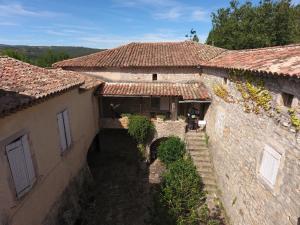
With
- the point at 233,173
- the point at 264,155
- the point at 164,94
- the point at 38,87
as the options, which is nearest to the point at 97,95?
the point at 164,94

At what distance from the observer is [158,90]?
14.7 meters

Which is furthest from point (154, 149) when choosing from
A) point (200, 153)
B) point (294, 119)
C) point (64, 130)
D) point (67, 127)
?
point (294, 119)

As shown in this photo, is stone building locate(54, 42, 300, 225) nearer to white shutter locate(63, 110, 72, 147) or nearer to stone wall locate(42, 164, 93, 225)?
white shutter locate(63, 110, 72, 147)

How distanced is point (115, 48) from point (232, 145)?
1227 centimetres

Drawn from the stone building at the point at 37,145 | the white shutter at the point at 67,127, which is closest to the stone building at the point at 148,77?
the stone building at the point at 37,145

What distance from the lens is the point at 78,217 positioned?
997cm

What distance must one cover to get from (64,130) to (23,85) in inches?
109

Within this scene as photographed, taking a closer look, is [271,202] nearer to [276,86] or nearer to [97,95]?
[276,86]

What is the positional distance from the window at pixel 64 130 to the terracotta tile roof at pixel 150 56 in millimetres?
6707

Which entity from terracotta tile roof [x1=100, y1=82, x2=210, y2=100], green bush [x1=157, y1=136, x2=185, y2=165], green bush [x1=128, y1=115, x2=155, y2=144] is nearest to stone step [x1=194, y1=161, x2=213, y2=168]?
green bush [x1=157, y1=136, x2=185, y2=165]

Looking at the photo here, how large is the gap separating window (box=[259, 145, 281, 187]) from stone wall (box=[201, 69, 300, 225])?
0.14 metres

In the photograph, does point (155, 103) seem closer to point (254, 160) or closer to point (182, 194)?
point (182, 194)

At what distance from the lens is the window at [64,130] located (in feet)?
30.4

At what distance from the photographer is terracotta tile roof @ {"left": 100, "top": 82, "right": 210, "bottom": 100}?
14.2 meters
